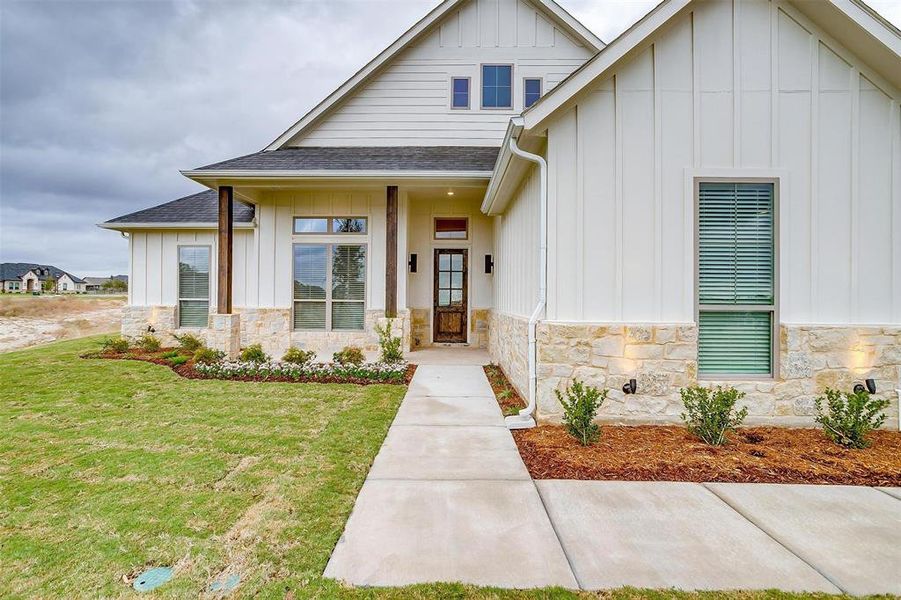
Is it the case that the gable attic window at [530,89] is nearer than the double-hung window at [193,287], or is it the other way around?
the gable attic window at [530,89]

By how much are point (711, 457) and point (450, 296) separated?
6857 mm

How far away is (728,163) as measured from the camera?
13.9 ft

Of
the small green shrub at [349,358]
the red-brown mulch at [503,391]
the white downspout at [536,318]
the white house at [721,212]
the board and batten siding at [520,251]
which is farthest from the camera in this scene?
the small green shrub at [349,358]

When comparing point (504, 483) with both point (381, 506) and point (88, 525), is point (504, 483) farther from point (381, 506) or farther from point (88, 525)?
point (88, 525)

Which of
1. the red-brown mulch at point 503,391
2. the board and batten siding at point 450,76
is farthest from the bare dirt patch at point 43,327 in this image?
the red-brown mulch at point 503,391

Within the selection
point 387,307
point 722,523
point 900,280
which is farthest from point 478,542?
point 387,307

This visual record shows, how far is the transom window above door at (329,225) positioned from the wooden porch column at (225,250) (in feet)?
4.59

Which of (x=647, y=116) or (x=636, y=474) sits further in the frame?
(x=647, y=116)

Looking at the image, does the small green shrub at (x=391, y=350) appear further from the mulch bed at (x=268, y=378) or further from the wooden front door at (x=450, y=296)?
the wooden front door at (x=450, y=296)

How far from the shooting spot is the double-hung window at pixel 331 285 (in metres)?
8.91

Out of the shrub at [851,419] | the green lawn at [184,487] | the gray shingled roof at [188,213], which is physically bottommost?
the green lawn at [184,487]

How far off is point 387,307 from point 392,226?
165 cm

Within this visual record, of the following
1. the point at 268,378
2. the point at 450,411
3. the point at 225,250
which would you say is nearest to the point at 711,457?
the point at 450,411

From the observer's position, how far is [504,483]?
118 inches
